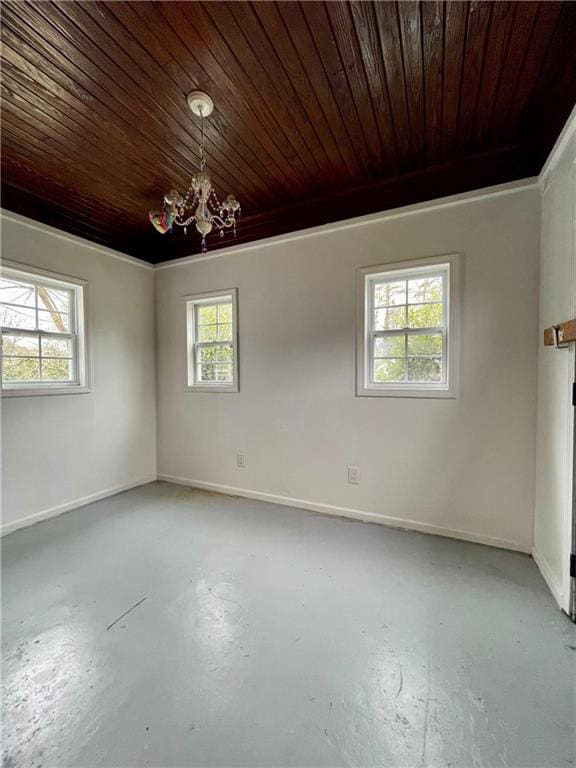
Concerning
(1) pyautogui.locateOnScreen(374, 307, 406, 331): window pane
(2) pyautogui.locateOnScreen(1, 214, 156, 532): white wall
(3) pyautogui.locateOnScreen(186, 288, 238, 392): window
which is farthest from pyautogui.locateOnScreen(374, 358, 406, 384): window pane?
(2) pyautogui.locateOnScreen(1, 214, 156, 532): white wall

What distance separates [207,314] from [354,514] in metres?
2.62

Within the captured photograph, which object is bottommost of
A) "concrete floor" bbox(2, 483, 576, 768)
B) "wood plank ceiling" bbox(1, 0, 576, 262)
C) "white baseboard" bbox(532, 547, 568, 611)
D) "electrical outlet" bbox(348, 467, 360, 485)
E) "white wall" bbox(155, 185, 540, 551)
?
"concrete floor" bbox(2, 483, 576, 768)

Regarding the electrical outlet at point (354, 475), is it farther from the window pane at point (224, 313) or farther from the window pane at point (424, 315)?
the window pane at point (224, 313)

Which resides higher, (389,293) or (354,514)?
(389,293)

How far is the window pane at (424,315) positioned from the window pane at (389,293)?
0.42ft

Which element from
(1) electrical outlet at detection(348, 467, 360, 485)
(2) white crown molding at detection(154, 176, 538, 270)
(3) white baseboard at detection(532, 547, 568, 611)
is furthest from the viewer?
(1) electrical outlet at detection(348, 467, 360, 485)

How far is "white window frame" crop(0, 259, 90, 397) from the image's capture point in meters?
2.64

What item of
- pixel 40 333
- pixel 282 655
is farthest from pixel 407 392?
pixel 40 333

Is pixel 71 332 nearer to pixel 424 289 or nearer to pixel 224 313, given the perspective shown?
pixel 224 313

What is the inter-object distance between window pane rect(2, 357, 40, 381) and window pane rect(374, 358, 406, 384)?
306 cm

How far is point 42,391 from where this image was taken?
111 inches

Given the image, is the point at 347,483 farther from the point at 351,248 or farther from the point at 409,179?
the point at 409,179

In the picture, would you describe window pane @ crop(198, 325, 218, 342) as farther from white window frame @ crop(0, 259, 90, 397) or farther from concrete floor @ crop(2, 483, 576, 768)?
concrete floor @ crop(2, 483, 576, 768)

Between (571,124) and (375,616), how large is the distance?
2769mm
